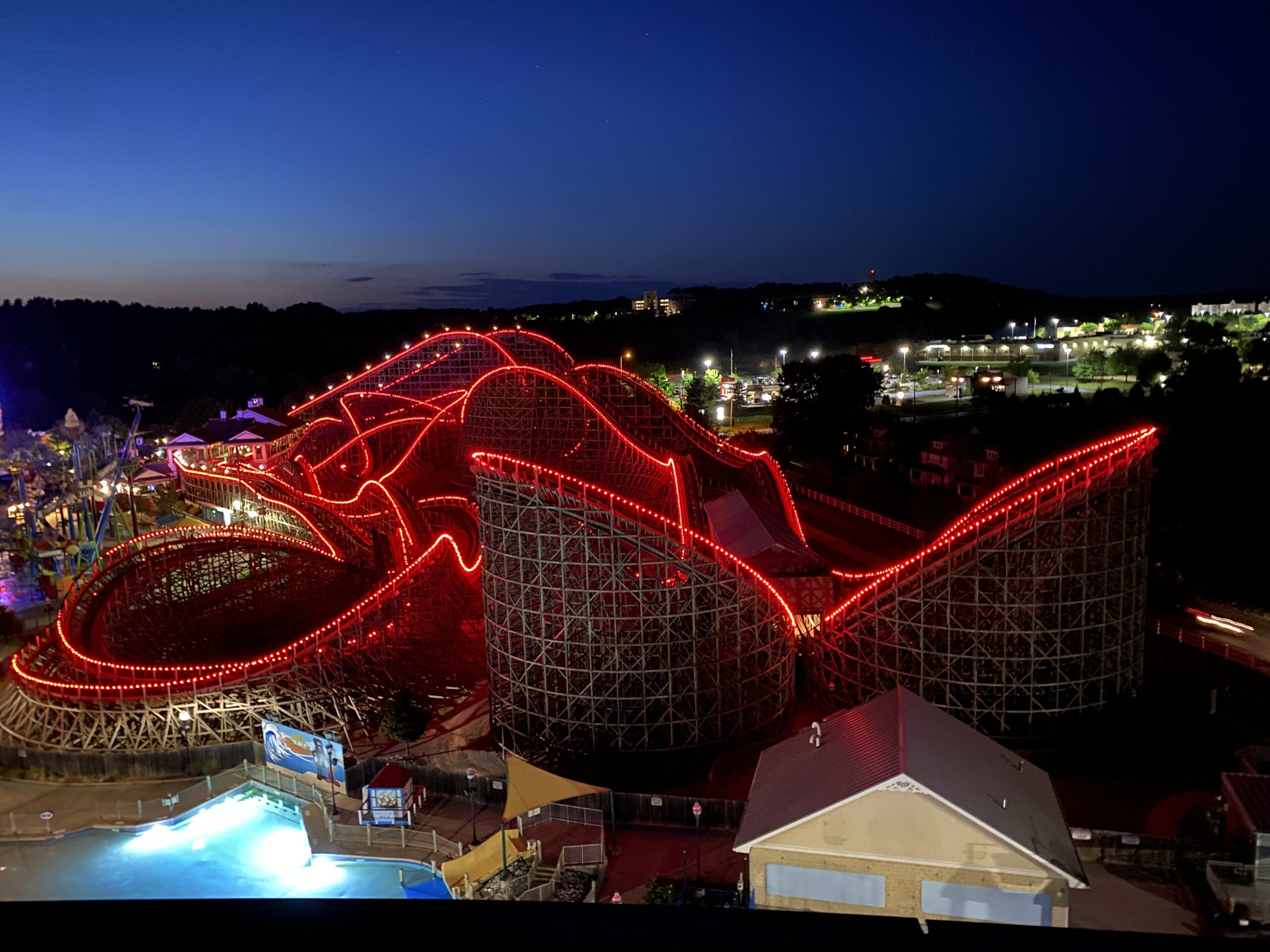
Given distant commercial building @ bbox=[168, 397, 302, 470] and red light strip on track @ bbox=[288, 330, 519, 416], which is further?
distant commercial building @ bbox=[168, 397, 302, 470]

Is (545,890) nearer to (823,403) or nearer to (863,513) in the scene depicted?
(863,513)

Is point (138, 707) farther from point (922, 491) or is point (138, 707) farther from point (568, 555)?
point (922, 491)

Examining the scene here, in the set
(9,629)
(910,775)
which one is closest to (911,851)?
(910,775)

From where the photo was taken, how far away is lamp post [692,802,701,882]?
559 inches

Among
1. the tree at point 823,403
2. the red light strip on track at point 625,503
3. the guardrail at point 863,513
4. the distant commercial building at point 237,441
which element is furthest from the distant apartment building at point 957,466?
the distant commercial building at point 237,441

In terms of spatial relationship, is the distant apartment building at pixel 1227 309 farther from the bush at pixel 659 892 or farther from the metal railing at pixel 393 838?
the metal railing at pixel 393 838

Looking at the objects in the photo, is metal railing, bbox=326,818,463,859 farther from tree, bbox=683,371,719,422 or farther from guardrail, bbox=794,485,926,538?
tree, bbox=683,371,719,422

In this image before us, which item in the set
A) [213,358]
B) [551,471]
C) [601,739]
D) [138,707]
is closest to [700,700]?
[601,739]

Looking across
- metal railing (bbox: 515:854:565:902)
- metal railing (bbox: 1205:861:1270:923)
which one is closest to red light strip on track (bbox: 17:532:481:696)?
metal railing (bbox: 515:854:565:902)

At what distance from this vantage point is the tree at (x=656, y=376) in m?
64.6

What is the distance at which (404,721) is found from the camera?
1781 cm

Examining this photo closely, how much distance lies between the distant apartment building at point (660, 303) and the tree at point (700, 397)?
99958mm

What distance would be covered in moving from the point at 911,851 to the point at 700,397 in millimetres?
52517

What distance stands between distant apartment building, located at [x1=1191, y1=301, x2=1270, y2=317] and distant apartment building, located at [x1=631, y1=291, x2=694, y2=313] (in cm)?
7802
